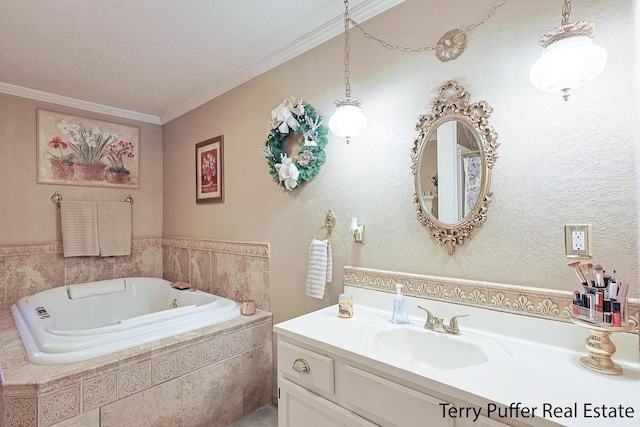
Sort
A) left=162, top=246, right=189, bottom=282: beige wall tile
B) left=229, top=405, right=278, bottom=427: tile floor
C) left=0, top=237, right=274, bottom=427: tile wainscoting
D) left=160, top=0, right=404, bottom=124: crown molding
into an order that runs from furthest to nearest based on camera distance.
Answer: left=162, top=246, right=189, bottom=282: beige wall tile
left=229, top=405, right=278, bottom=427: tile floor
left=160, top=0, right=404, bottom=124: crown molding
left=0, top=237, right=274, bottom=427: tile wainscoting

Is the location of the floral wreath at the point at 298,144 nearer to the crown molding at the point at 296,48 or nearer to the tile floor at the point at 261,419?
the crown molding at the point at 296,48

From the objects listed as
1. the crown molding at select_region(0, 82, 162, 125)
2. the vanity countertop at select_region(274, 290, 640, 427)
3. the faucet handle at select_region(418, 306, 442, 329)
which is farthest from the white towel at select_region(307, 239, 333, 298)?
the crown molding at select_region(0, 82, 162, 125)

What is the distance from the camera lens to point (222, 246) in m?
2.82

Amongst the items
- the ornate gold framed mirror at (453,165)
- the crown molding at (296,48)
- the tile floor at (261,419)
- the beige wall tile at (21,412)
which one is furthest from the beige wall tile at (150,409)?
the crown molding at (296,48)

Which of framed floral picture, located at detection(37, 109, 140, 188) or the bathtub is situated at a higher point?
framed floral picture, located at detection(37, 109, 140, 188)

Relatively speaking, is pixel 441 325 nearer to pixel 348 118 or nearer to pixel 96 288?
pixel 348 118

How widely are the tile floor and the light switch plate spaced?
6.34 feet

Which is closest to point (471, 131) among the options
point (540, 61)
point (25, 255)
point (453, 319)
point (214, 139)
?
point (540, 61)

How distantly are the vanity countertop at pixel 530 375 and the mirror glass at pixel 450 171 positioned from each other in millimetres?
447

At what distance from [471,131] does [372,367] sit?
106 cm

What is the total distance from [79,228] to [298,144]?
7.87 feet

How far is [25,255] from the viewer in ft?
9.17

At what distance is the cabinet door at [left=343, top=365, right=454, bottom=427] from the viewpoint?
968 millimetres

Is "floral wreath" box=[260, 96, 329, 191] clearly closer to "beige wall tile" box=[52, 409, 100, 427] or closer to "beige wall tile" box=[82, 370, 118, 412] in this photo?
"beige wall tile" box=[82, 370, 118, 412]
